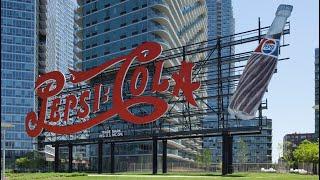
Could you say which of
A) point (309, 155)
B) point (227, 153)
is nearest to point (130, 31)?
point (309, 155)

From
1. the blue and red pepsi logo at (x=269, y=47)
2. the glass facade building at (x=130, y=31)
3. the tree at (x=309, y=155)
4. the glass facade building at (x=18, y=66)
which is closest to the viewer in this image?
the blue and red pepsi logo at (x=269, y=47)

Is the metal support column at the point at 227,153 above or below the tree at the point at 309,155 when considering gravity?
above

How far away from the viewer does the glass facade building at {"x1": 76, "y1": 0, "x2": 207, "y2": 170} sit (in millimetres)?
133750

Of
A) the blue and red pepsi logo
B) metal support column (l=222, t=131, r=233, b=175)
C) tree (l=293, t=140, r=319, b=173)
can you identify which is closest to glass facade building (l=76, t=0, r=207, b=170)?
tree (l=293, t=140, r=319, b=173)

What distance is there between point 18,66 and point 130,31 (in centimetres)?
6539

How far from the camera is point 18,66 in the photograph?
630ft

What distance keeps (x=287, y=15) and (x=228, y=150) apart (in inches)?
567

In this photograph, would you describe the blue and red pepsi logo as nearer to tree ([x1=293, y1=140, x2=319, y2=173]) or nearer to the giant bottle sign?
the giant bottle sign

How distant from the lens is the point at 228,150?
57.1m

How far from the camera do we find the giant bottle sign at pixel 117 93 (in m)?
61.0

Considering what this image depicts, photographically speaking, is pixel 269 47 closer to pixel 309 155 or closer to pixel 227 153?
pixel 227 153

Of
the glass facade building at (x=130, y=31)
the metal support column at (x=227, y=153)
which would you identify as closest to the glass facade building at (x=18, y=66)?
the glass facade building at (x=130, y=31)

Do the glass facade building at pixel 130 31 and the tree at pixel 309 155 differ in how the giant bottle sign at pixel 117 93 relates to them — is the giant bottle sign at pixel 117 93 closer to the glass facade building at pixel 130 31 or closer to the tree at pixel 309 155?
the tree at pixel 309 155

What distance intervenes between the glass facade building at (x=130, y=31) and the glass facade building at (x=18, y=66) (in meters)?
34.2
